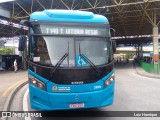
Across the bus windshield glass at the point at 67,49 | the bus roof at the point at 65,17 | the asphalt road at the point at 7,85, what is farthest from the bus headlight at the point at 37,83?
the asphalt road at the point at 7,85

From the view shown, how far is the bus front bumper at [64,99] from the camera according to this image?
671 centimetres

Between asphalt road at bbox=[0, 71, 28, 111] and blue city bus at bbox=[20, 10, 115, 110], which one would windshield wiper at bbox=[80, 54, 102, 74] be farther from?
asphalt road at bbox=[0, 71, 28, 111]

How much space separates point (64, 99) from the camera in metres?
6.71

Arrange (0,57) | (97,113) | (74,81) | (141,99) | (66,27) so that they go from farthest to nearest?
1. (0,57)
2. (141,99)
3. (97,113)
4. (66,27)
5. (74,81)

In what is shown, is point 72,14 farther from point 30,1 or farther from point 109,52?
point 30,1

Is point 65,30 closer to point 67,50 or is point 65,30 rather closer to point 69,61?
point 67,50

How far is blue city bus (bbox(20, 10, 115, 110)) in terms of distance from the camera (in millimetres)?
6801

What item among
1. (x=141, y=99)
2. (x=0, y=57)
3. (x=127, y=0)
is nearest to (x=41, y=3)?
(x=127, y=0)

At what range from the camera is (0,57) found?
43.0m

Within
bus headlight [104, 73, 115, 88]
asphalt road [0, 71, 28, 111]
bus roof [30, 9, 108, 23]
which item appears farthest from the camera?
asphalt road [0, 71, 28, 111]

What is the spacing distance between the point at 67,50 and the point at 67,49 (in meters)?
0.03

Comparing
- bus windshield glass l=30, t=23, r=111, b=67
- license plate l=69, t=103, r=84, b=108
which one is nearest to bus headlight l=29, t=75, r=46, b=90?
bus windshield glass l=30, t=23, r=111, b=67

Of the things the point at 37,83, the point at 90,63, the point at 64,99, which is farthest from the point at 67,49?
the point at 64,99

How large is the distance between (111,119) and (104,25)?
8.23 feet
